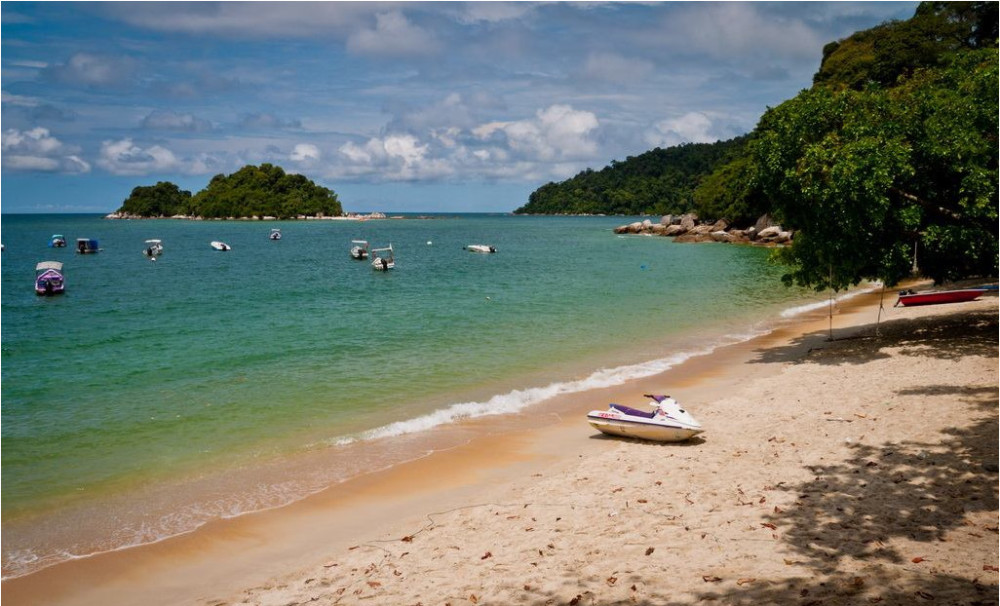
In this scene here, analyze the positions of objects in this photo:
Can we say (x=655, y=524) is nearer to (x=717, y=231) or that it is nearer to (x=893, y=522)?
(x=893, y=522)

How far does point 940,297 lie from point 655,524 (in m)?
22.0

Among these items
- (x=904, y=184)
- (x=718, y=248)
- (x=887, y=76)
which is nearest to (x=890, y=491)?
(x=904, y=184)

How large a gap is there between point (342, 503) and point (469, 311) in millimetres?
22238

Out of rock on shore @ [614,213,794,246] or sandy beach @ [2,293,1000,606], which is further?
rock on shore @ [614,213,794,246]

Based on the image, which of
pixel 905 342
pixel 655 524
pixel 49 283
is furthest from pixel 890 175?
pixel 49 283

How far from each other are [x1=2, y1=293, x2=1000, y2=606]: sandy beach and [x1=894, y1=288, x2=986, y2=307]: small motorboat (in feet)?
33.6

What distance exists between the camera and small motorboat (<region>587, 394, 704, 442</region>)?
12.9 metres

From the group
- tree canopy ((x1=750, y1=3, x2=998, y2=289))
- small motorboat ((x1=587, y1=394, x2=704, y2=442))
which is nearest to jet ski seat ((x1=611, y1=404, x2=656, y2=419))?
small motorboat ((x1=587, y1=394, x2=704, y2=442))

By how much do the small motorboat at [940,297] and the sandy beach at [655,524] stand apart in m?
10.2

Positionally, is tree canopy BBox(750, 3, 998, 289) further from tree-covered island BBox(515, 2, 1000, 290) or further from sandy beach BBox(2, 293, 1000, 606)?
sandy beach BBox(2, 293, 1000, 606)

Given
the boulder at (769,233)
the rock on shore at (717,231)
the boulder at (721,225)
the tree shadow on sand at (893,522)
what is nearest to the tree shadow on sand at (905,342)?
the tree shadow on sand at (893,522)

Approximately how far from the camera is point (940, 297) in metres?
25.3

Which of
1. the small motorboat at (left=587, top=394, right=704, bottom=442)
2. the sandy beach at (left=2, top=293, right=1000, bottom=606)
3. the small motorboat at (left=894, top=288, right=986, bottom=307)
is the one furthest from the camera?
the small motorboat at (left=894, top=288, right=986, bottom=307)

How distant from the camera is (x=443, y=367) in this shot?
2192 cm
